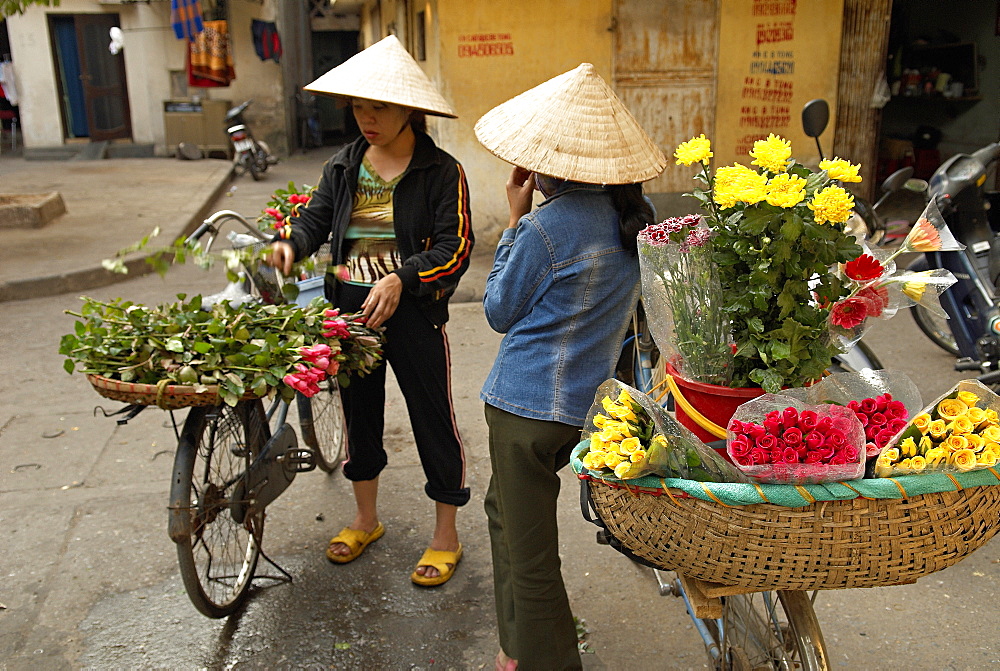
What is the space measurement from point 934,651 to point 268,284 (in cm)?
276

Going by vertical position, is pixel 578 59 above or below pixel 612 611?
above

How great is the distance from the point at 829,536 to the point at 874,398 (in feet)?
1.32

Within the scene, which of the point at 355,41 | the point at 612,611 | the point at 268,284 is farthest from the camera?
the point at 355,41

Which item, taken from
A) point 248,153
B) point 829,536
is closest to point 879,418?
point 829,536

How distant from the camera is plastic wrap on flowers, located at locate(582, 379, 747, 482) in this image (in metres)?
1.60

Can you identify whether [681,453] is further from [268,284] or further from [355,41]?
[355,41]

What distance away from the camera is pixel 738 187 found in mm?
1685

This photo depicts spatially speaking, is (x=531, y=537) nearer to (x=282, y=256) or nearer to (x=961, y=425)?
(x=961, y=425)

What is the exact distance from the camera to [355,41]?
21.9 m

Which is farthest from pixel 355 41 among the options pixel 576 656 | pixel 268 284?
pixel 576 656

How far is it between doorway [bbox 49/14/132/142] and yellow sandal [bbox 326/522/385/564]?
54.8ft

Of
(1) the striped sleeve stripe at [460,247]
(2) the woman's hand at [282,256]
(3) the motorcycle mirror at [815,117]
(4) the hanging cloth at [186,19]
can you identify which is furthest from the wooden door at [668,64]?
(4) the hanging cloth at [186,19]

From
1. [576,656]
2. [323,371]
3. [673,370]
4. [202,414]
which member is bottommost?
[576,656]

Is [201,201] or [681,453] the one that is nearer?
[681,453]
